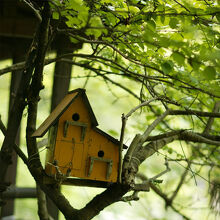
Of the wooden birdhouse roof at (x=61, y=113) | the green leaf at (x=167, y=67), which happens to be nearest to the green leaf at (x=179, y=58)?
the green leaf at (x=167, y=67)

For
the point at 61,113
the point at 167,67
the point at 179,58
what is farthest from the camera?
the point at 61,113

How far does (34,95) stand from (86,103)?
0.72 ft

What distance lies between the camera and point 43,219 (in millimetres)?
2146

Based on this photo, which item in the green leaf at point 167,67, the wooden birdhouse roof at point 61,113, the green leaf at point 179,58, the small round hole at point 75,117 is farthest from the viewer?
the small round hole at point 75,117

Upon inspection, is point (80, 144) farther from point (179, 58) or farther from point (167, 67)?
point (179, 58)

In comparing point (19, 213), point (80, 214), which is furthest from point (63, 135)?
point (19, 213)

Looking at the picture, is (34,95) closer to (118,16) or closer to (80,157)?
(80,157)

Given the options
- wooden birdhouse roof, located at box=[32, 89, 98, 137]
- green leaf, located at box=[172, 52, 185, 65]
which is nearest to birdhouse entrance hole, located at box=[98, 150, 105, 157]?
wooden birdhouse roof, located at box=[32, 89, 98, 137]

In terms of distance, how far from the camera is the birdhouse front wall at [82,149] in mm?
1622

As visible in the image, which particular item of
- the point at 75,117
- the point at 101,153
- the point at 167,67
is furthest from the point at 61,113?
the point at 167,67

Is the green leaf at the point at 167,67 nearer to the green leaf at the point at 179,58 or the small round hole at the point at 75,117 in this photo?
the green leaf at the point at 179,58

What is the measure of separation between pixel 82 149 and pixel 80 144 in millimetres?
23

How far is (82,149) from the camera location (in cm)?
166

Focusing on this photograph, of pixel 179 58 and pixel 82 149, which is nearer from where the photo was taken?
pixel 179 58
